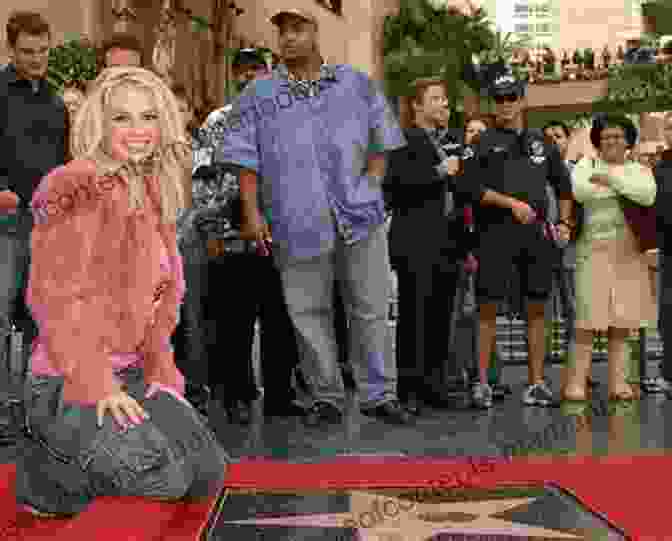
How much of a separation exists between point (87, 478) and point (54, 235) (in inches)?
21.1

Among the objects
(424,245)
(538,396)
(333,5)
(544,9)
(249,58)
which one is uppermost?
(544,9)

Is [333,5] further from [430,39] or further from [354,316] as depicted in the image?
[354,316]

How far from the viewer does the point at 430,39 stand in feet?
108

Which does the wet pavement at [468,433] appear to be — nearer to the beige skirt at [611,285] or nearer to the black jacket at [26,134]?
the beige skirt at [611,285]

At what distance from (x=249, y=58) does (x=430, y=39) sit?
28098mm

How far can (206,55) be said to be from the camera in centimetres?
1470

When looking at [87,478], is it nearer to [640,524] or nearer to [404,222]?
[640,524]

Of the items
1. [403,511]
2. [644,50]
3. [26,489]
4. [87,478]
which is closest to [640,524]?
[403,511]

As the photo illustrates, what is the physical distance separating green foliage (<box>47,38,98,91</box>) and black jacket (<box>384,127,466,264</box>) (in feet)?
8.92

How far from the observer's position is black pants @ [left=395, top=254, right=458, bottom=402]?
5.36 meters

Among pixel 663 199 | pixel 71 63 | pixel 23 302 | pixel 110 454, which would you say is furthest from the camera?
pixel 71 63

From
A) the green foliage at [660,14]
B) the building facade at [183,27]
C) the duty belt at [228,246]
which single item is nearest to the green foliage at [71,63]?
the building facade at [183,27]

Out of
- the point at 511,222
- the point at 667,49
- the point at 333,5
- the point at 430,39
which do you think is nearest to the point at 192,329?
the point at 511,222

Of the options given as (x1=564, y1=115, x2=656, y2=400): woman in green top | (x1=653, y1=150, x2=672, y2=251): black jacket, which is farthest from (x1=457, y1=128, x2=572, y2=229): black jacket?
(x1=653, y1=150, x2=672, y2=251): black jacket
